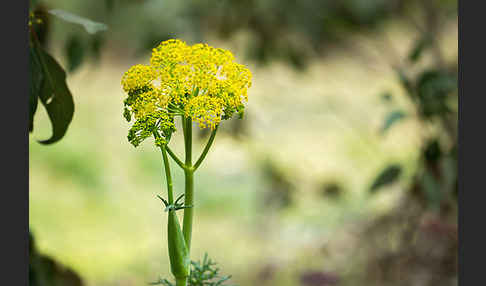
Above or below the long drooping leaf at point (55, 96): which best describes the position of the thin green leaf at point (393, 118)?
above

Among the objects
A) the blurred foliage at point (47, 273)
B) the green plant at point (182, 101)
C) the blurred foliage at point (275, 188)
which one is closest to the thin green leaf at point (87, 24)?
the green plant at point (182, 101)

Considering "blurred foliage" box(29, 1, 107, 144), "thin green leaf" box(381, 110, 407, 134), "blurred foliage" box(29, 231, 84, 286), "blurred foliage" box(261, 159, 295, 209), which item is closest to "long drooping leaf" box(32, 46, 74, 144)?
"blurred foliage" box(29, 1, 107, 144)

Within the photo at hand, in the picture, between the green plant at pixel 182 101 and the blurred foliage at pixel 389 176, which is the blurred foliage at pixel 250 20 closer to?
the blurred foliage at pixel 389 176

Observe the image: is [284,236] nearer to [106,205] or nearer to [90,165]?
[106,205]

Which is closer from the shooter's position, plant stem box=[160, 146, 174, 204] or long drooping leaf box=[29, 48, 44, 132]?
plant stem box=[160, 146, 174, 204]

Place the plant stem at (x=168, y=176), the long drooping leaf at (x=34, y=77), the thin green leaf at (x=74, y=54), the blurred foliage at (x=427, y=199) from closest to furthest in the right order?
the plant stem at (x=168, y=176), the long drooping leaf at (x=34, y=77), the thin green leaf at (x=74, y=54), the blurred foliage at (x=427, y=199)

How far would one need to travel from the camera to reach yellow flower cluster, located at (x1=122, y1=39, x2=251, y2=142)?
351 mm

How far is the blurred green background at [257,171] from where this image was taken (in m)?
1.09

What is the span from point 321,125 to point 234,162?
0.71m

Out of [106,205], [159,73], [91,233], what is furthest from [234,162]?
[159,73]

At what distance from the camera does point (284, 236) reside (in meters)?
1.85

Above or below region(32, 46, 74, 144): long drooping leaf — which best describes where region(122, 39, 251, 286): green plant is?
below

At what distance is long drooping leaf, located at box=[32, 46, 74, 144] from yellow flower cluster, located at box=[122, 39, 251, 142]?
0.16 meters

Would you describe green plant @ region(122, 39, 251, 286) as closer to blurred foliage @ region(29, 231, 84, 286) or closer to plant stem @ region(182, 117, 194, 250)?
plant stem @ region(182, 117, 194, 250)
